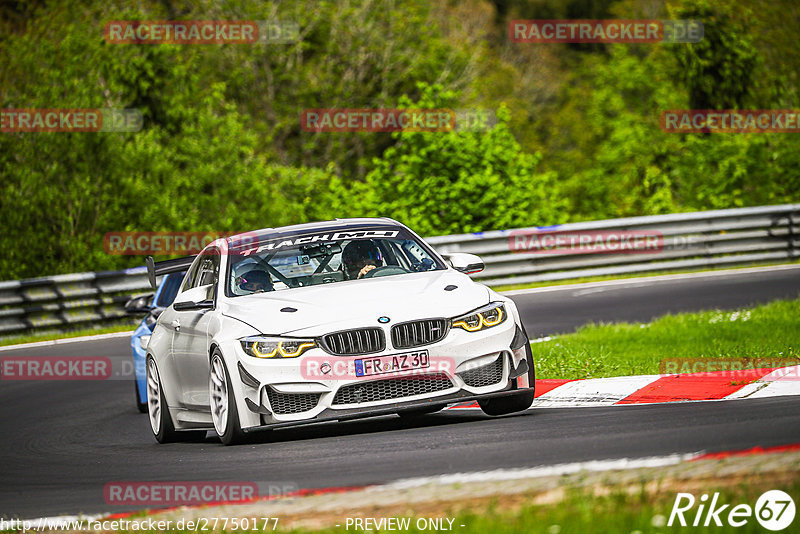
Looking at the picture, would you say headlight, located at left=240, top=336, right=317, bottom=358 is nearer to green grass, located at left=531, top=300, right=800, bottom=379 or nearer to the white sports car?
the white sports car

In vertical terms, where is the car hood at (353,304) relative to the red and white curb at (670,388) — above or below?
above

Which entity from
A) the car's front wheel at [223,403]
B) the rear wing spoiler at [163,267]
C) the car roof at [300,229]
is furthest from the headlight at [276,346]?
the rear wing spoiler at [163,267]

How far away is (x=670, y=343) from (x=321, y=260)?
4194 millimetres

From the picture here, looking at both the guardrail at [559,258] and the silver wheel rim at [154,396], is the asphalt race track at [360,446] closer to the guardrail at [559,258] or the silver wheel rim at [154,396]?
the silver wheel rim at [154,396]

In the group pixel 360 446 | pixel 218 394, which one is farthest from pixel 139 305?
pixel 360 446

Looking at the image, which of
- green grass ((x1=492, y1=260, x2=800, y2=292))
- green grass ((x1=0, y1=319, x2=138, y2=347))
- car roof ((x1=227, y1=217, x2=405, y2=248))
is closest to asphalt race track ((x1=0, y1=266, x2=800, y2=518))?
car roof ((x1=227, y1=217, x2=405, y2=248))

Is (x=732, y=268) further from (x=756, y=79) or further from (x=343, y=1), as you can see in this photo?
(x=343, y=1)

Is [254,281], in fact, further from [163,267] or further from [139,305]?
[139,305]

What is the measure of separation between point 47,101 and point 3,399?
11939 millimetres

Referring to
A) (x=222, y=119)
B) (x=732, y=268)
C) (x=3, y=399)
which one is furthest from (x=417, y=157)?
(x=3, y=399)

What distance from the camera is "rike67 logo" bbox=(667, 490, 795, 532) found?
468cm

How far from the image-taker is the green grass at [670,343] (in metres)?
10.9

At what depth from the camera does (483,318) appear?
8680 mm

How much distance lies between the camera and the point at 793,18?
29.7 metres
